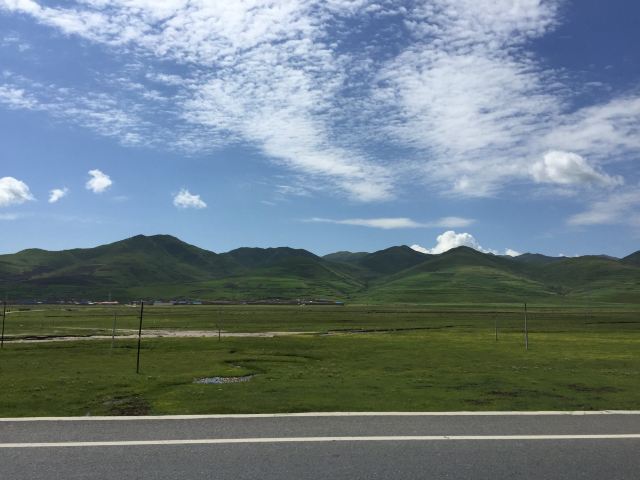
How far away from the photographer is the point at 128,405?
13430 mm

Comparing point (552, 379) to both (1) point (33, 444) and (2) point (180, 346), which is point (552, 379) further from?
(2) point (180, 346)

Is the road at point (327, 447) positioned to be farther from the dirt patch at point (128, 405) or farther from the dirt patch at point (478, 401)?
the dirt patch at point (478, 401)

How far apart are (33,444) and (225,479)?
13.6 ft

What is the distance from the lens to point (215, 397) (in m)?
14.6

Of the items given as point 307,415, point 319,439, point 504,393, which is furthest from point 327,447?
point 504,393

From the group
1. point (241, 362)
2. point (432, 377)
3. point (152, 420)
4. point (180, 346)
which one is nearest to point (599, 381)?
point (432, 377)

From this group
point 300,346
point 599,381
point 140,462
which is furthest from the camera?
point 300,346

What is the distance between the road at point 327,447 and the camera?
7609mm

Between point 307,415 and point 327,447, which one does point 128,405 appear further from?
point 327,447

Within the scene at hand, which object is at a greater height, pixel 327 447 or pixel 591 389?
pixel 327 447

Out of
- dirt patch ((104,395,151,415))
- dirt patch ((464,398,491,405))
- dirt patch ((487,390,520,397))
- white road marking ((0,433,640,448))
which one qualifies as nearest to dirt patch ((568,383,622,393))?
dirt patch ((487,390,520,397))

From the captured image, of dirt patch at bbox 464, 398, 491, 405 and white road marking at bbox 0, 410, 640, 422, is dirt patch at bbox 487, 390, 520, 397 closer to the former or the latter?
dirt patch at bbox 464, 398, 491, 405

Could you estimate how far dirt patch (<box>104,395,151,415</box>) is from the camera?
12352mm

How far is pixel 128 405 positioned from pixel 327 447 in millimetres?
7128
